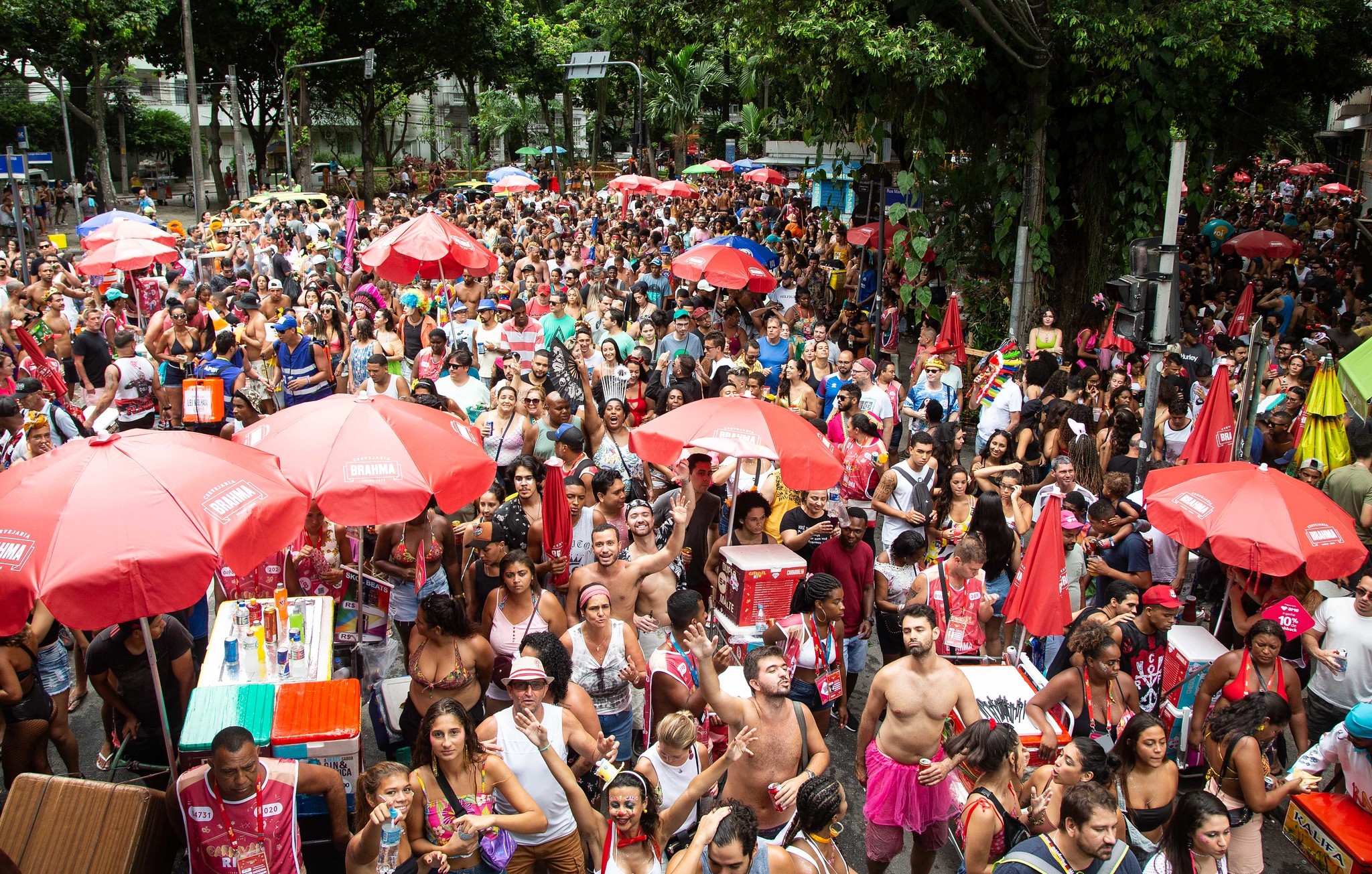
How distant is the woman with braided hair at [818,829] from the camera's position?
4.25 metres

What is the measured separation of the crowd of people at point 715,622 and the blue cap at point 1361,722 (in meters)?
0.02

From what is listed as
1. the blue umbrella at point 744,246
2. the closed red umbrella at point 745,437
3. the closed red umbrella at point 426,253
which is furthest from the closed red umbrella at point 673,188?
the closed red umbrella at point 745,437

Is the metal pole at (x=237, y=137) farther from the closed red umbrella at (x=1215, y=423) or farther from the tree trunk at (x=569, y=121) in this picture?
the closed red umbrella at (x=1215, y=423)

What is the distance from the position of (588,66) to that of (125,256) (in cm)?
2625

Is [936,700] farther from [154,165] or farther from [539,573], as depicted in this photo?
[154,165]

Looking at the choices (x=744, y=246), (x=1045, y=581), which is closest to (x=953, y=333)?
(x=744, y=246)

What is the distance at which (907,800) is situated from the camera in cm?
521

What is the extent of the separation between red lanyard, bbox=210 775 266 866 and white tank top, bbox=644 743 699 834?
1.57m

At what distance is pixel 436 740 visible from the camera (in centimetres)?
459

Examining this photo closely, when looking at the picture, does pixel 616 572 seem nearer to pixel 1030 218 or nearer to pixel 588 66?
pixel 1030 218

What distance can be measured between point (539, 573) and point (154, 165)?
165ft

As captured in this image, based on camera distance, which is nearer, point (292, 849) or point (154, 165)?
point (292, 849)

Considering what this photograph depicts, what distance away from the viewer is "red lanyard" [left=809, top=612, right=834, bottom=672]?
6160mm

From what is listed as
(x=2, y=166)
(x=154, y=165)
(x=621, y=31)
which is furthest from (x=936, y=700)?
(x=154, y=165)
